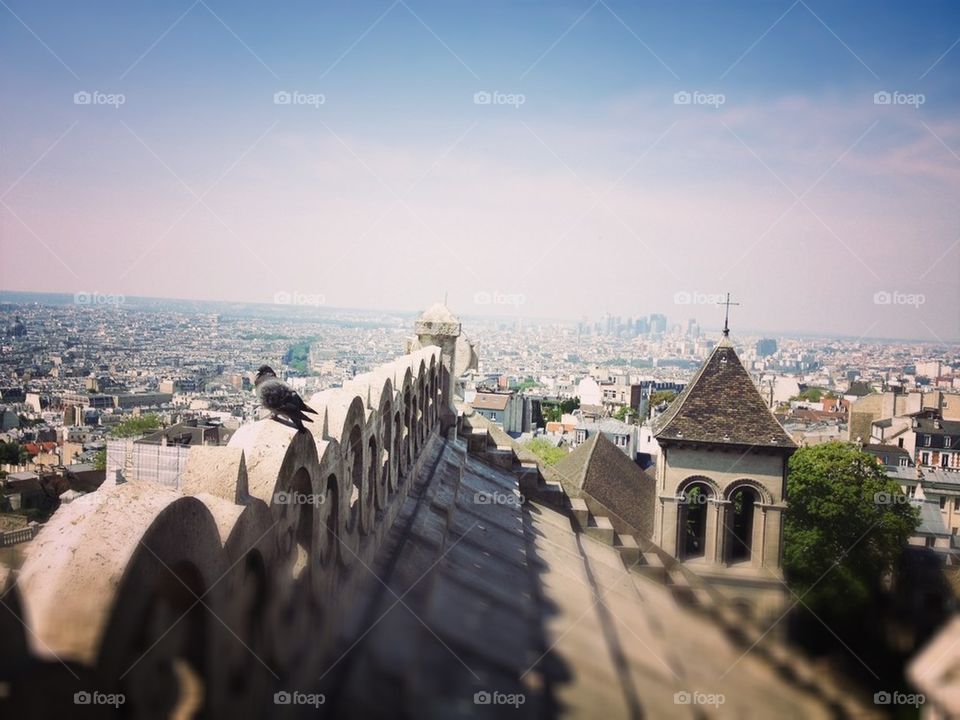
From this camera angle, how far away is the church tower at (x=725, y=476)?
17469 millimetres

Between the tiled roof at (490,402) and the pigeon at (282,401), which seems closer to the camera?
the pigeon at (282,401)

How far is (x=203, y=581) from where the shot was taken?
2.68m

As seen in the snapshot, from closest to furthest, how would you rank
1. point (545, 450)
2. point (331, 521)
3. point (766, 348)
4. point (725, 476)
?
point (331, 521) < point (725, 476) < point (545, 450) < point (766, 348)

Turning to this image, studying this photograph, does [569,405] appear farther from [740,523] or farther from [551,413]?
[740,523]

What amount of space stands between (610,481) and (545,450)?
33630 mm

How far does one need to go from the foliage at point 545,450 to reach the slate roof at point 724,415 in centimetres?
3146

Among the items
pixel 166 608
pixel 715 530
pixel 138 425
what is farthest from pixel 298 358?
pixel 166 608

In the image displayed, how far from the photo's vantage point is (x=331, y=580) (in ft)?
14.7

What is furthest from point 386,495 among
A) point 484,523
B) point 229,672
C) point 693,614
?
point 693,614

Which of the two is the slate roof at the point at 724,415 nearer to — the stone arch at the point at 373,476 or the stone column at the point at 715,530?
the stone column at the point at 715,530

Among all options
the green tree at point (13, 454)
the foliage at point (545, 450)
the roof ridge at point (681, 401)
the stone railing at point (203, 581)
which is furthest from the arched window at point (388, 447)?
the foliage at point (545, 450)

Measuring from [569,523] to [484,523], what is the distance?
5297mm

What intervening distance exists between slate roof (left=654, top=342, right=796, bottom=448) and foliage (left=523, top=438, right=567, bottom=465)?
103 feet

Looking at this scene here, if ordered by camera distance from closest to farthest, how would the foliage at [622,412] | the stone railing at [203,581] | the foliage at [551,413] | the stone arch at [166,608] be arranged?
the stone railing at [203,581] → the stone arch at [166,608] → the foliage at [622,412] → the foliage at [551,413]
